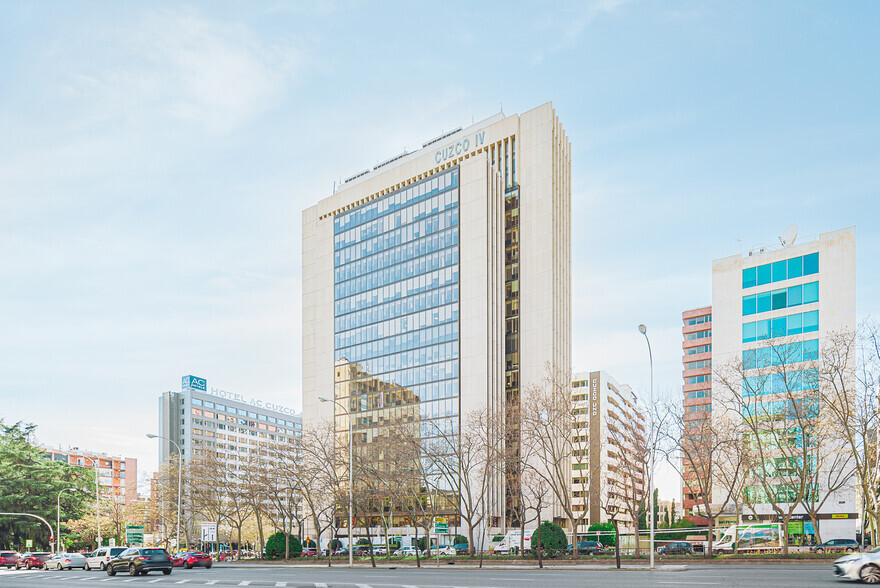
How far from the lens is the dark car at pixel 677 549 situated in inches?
2090

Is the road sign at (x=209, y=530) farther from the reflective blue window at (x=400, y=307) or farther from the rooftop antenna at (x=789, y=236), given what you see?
the rooftop antenna at (x=789, y=236)

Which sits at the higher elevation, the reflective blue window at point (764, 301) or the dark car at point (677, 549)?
the reflective blue window at point (764, 301)

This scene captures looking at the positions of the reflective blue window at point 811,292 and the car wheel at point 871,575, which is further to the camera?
the reflective blue window at point 811,292

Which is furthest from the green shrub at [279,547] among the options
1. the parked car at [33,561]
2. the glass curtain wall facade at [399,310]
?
the glass curtain wall facade at [399,310]

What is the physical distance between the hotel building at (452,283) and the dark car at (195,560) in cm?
3550

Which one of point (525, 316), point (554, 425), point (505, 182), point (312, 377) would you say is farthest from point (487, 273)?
point (554, 425)

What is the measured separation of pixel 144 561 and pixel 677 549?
1374 inches

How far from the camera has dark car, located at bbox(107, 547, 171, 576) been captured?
43.4 metres

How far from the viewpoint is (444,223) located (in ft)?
346

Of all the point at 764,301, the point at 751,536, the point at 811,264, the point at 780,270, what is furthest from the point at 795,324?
the point at 751,536

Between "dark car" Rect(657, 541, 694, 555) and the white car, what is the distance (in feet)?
96.2

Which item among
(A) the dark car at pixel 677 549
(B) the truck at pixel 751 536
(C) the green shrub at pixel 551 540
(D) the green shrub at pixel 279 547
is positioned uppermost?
(C) the green shrub at pixel 551 540

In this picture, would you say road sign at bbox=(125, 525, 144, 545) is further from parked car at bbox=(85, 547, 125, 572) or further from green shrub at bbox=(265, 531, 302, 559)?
green shrub at bbox=(265, 531, 302, 559)

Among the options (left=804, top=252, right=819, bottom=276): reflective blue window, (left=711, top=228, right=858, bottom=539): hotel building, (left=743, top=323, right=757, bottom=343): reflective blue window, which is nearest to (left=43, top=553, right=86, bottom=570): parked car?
(left=711, top=228, right=858, bottom=539): hotel building
